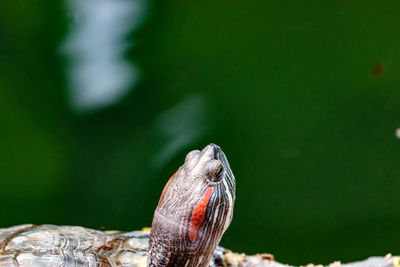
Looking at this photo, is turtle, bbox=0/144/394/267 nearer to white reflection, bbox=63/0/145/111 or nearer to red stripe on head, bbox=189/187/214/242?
red stripe on head, bbox=189/187/214/242

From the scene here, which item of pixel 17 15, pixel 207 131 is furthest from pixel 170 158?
pixel 17 15

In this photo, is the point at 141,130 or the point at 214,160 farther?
the point at 141,130

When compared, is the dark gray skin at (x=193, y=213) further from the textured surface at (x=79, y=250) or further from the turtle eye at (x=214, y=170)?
the textured surface at (x=79, y=250)

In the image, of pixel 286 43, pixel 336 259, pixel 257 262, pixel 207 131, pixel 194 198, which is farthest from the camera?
pixel 286 43

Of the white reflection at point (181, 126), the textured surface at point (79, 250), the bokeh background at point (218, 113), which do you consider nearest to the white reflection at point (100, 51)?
the bokeh background at point (218, 113)

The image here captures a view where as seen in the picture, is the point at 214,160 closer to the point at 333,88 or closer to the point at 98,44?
the point at 333,88

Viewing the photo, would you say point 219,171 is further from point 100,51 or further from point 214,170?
point 100,51

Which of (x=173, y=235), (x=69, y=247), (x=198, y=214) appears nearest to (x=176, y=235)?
(x=173, y=235)
